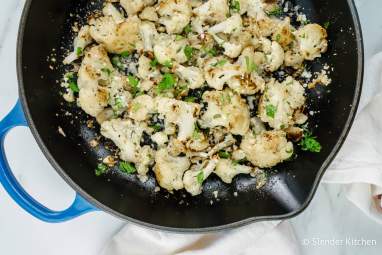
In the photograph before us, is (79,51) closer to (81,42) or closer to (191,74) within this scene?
(81,42)

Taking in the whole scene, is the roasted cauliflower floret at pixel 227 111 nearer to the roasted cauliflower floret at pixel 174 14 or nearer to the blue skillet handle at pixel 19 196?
the roasted cauliflower floret at pixel 174 14

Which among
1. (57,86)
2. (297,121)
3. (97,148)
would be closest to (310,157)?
(297,121)

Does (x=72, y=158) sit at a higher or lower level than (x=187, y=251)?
higher

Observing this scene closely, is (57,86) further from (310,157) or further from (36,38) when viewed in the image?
(310,157)

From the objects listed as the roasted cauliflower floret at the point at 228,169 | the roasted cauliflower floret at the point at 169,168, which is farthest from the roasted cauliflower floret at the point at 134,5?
the roasted cauliflower floret at the point at 228,169

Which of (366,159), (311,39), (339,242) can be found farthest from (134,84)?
(339,242)
